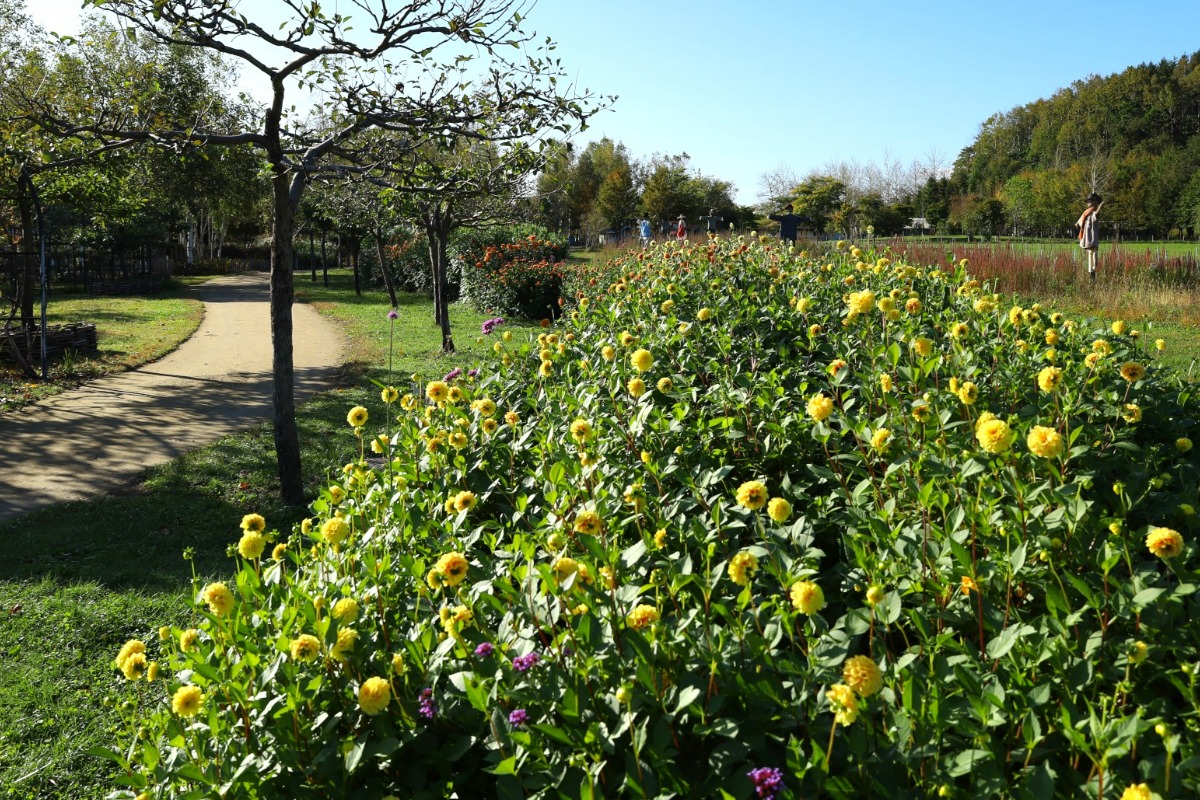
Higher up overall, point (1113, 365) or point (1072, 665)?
point (1113, 365)

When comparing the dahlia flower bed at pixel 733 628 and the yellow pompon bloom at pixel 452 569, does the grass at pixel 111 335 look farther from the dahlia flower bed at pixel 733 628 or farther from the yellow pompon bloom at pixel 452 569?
the yellow pompon bloom at pixel 452 569

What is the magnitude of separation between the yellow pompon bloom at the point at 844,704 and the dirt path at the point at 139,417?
630cm

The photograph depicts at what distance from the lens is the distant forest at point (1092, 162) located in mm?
43031

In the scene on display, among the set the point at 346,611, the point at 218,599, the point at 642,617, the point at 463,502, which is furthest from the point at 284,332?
the point at 642,617

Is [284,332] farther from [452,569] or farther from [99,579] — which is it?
[452,569]

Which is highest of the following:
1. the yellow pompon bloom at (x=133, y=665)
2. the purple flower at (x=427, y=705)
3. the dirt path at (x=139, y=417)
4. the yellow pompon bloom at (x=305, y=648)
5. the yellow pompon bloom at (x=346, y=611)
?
the yellow pompon bloom at (x=346, y=611)

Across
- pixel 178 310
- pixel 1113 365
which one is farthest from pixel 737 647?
pixel 178 310

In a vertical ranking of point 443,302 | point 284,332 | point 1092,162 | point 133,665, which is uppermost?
point 1092,162

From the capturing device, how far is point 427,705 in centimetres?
151

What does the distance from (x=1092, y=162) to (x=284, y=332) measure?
4822cm

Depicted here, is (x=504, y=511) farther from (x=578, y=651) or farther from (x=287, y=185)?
(x=287, y=185)

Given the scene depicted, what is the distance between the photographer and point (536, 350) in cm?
440

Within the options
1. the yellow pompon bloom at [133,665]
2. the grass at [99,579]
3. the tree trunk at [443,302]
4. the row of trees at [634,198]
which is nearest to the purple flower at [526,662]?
the yellow pompon bloom at [133,665]

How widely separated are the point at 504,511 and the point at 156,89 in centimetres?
481
